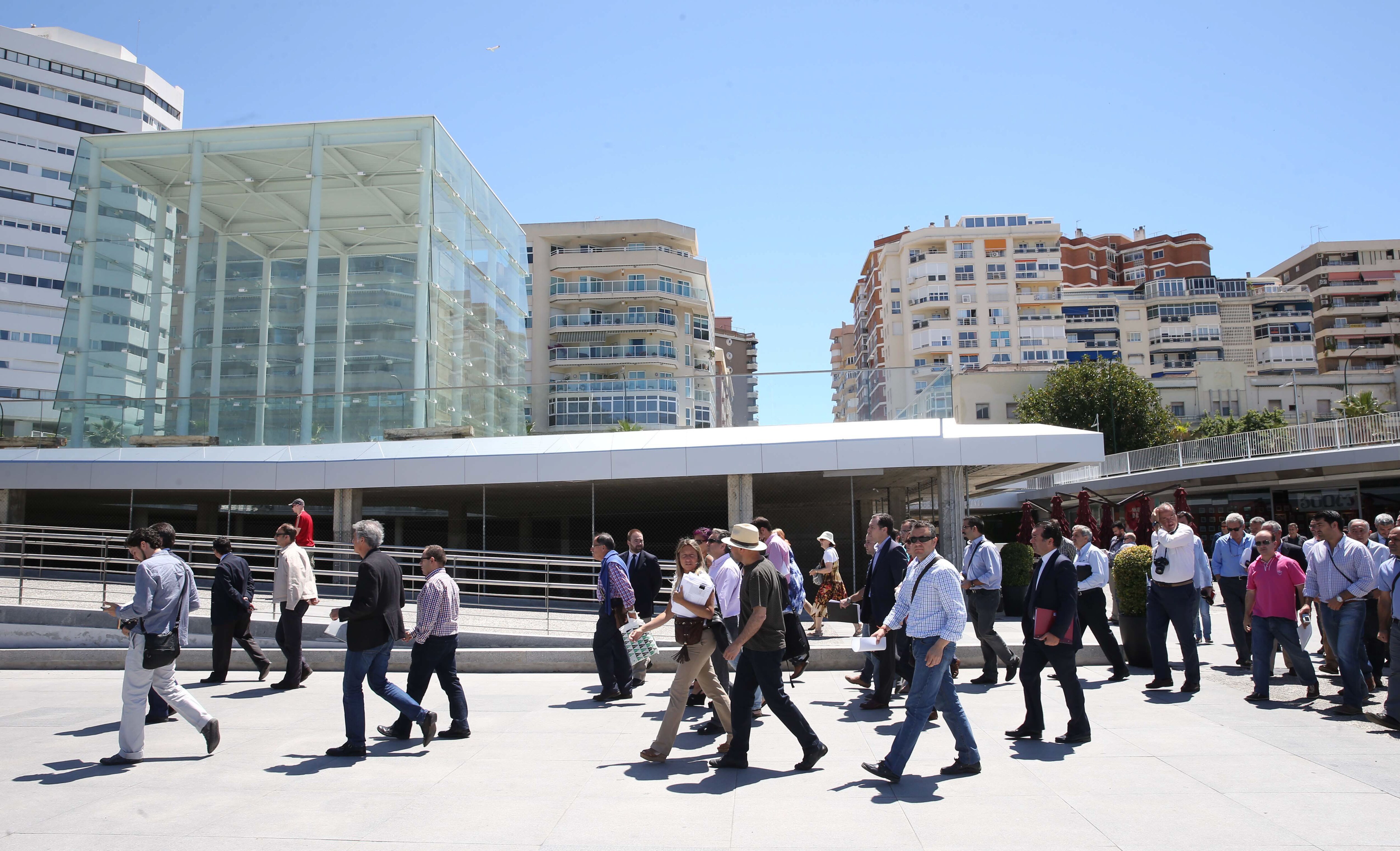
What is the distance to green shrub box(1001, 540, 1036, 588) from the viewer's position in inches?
516

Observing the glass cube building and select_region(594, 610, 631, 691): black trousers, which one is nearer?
select_region(594, 610, 631, 691): black trousers

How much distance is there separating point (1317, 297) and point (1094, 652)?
9314 centimetres

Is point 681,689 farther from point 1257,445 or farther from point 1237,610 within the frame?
point 1257,445

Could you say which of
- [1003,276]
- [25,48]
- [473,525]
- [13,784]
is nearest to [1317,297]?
[1003,276]

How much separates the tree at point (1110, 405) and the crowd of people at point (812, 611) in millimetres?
46089

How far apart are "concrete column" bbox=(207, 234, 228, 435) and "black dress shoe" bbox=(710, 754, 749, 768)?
1867 cm

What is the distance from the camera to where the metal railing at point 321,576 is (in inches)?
516

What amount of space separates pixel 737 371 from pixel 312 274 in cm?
11148

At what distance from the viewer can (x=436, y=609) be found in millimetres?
7129

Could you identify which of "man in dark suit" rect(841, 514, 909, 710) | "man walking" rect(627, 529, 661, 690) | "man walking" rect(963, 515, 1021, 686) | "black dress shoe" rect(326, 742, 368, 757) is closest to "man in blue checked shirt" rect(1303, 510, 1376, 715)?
"man walking" rect(963, 515, 1021, 686)

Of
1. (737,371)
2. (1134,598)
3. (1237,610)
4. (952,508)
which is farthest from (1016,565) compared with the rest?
(737,371)

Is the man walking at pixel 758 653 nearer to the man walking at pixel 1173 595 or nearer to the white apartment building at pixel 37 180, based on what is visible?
the man walking at pixel 1173 595

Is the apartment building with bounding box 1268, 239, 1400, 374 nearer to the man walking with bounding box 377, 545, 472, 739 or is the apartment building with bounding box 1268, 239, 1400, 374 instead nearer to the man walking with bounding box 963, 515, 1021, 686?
the man walking with bounding box 963, 515, 1021, 686

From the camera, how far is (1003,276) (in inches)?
3103
